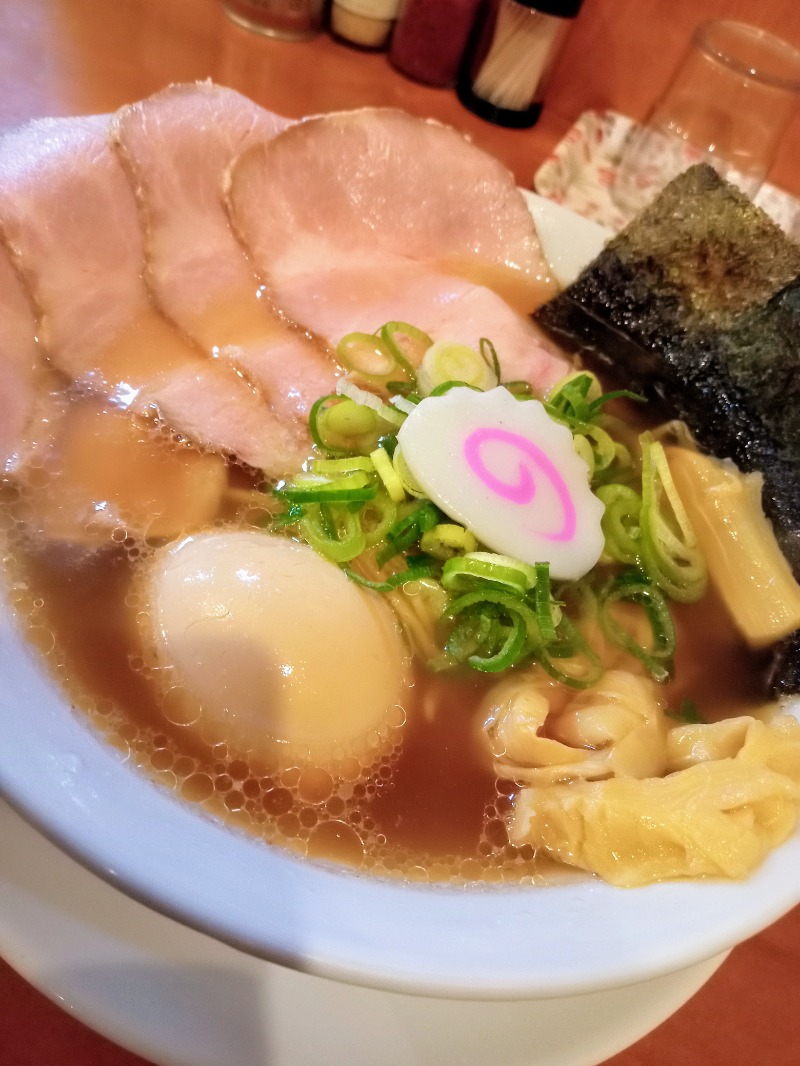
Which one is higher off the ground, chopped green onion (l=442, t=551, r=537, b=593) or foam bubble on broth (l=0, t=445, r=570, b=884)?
chopped green onion (l=442, t=551, r=537, b=593)

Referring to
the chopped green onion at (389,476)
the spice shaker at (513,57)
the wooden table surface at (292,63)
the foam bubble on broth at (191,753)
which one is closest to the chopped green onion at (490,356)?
the chopped green onion at (389,476)

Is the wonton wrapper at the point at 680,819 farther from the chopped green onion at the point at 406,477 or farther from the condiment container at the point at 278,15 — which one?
the condiment container at the point at 278,15

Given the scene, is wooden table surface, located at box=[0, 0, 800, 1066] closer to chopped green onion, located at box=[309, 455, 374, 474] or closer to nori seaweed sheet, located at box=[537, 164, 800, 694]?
nori seaweed sheet, located at box=[537, 164, 800, 694]

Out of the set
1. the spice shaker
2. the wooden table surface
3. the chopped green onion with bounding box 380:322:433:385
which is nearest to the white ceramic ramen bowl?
the chopped green onion with bounding box 380:322:433:385

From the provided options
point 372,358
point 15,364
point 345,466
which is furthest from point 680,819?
point 15,364

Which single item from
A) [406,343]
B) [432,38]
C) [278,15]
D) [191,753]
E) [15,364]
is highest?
[432,38]

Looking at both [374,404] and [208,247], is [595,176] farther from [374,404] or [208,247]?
[374,404]
